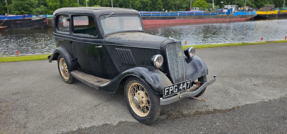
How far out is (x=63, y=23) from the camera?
18.4 ft

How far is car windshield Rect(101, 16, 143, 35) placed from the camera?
456 centimetres

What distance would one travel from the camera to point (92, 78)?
188 inches

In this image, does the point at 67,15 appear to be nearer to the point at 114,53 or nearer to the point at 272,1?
the point at 114,53

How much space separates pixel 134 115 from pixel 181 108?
1.05 metres

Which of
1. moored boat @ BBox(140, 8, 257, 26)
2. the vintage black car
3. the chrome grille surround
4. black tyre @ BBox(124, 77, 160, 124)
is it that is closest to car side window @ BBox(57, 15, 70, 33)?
the vintage black car

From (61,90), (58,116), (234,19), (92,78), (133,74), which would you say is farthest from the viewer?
(234,19)

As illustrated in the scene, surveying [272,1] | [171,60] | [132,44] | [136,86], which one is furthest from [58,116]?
[272,1]

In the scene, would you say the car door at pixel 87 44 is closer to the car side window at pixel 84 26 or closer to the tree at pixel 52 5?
the car side window at pixel 84 26

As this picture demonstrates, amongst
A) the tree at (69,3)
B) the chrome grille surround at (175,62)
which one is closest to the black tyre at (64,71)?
the chrome grille surround at (175,62)

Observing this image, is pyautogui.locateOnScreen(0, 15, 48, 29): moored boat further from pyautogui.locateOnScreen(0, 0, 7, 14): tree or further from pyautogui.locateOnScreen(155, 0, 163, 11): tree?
pyautogui.locateOnScreen(155, 0, 163, 11): tree

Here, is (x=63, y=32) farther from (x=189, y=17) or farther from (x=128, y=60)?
(x=189, y=17)

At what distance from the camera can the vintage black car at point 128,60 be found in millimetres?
3400

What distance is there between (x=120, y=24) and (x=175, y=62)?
1852 millimetres

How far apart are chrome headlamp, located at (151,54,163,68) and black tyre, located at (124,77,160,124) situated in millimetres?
405
